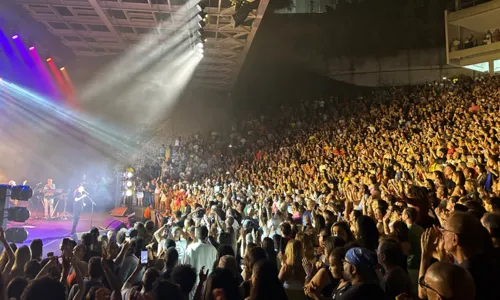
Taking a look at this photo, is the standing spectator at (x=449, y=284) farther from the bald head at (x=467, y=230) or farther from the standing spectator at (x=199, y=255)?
the standing spectator at (x=199, y=255)

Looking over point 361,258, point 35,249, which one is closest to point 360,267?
point 361,258

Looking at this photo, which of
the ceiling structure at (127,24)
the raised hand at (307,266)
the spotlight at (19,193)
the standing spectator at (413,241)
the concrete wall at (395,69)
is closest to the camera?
the standing spectator at (413,241)

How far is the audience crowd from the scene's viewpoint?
2.63m

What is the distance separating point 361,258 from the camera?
259cm

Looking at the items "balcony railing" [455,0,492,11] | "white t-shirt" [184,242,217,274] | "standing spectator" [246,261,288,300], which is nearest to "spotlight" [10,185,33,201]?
"white t-shirt" [184,242,217,274]

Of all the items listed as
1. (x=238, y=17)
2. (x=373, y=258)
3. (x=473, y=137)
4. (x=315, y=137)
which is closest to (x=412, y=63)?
(x=315, y=137)

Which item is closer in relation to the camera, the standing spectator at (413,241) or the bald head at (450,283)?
the bald head at (450,283)

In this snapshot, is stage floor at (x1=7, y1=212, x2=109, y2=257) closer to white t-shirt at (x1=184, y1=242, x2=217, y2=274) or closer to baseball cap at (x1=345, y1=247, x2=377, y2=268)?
white t-shirt at (x1=184, y1=242, x2=217, y2=274)

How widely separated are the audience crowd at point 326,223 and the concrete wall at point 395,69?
7.74 m

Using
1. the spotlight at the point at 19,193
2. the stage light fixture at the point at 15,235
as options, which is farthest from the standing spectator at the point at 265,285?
the spotlight at the point at 19,193

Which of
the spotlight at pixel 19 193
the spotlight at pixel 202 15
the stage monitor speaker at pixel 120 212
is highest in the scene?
the spotlight at pixel 202 15

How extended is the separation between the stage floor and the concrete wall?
2066 centimetres

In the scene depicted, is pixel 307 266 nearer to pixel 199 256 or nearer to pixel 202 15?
pixel 199 256

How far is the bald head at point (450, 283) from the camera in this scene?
5.99 ft
